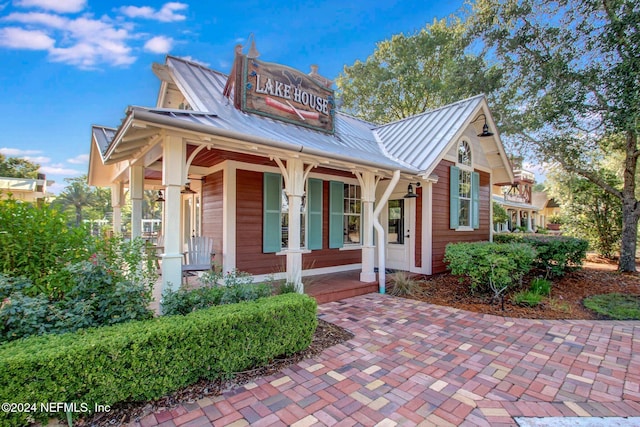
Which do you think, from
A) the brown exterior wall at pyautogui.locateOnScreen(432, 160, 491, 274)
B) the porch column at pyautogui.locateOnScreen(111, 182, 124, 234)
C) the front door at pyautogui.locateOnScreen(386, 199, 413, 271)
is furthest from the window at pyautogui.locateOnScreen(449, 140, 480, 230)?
the porch column at pyautogui.locateOnScreen(111, 182, 124, 234)

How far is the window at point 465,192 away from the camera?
8.49 m

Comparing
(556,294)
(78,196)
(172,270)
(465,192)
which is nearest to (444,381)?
(172,270)

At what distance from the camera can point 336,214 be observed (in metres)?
7.54

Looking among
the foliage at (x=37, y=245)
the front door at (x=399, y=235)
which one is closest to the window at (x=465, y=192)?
the front door at (x=399, y=235)

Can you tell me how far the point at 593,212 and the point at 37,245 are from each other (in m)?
15.1

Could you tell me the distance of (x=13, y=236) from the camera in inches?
112

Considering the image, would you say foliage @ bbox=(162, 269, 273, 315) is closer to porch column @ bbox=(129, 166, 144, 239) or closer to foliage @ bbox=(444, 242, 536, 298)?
porch column @ bbox=(129, 166, 144, 239)

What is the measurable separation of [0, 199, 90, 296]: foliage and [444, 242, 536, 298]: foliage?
19.1ft

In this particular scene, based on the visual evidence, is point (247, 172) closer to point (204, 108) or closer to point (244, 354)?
point (204, 108)

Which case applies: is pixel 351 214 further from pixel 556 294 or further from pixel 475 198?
pixel 556 294

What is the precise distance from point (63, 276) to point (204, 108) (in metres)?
3.62

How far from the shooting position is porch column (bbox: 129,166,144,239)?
5.95 meters

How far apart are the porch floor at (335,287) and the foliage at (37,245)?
3418 mm

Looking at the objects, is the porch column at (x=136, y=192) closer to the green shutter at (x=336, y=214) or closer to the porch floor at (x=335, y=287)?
the porch floor at (x=335, y=287)
